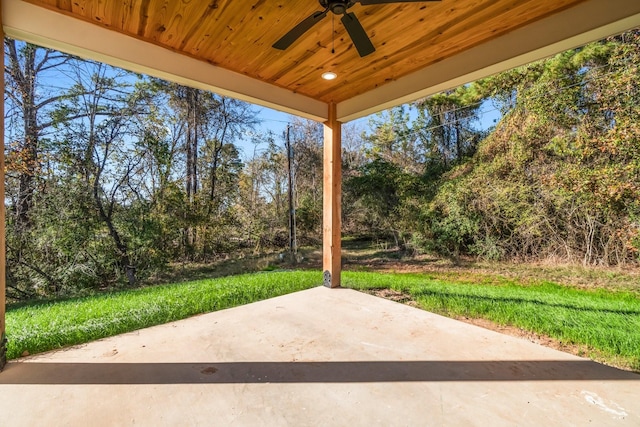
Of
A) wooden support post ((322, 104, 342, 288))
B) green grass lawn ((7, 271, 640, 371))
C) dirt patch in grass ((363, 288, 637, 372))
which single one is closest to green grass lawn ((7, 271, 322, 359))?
green grass lawn ((7, 271, 640, 371))

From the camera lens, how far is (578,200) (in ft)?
13.0

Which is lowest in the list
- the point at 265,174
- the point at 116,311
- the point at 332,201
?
the point at 116,311

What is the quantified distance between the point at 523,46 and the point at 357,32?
1384 millimetres

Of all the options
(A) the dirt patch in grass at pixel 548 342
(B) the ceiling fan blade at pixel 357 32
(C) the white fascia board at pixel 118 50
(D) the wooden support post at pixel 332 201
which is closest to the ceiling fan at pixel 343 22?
(B) the ceiling fan blade at pixel 357 32

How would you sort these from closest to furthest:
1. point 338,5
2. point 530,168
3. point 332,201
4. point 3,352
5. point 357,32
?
point 338,5
point 357,32
point 3,352
point 332,201
point 530,168

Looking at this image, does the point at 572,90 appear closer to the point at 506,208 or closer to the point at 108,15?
the point at 506,208

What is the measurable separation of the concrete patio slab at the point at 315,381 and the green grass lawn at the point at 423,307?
0.25m

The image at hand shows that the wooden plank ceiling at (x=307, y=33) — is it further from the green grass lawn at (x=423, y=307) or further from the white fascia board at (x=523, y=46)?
the green grass lawn at (x=423, y=307)

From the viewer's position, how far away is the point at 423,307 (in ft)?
9.98

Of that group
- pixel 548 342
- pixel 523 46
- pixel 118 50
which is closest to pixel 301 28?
pixel 118 50

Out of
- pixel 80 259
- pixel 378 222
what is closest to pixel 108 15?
pixel 80 259

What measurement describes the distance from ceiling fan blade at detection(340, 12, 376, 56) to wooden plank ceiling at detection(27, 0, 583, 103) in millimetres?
293

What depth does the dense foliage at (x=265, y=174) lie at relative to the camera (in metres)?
3.53

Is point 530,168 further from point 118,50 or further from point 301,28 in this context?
point 118,50
